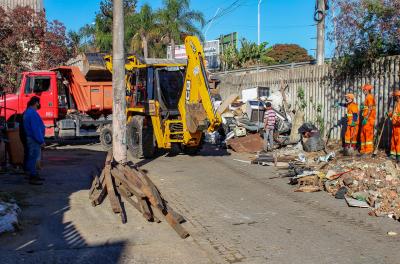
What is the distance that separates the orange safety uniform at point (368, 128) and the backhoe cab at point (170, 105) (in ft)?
12.6

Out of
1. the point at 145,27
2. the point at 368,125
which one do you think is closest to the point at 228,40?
the point at 145,27

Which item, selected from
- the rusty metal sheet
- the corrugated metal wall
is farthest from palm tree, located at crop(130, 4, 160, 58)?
the rusty metal sheet

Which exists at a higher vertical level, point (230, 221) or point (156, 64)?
point (156, 64)

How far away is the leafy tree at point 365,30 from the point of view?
44.0ft

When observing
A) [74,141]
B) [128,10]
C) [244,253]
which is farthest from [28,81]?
[128,10]

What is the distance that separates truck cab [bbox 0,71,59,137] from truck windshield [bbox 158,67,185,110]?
199 inches

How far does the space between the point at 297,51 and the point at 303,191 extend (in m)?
53.9

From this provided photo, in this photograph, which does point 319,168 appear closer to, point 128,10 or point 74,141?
point 74,141

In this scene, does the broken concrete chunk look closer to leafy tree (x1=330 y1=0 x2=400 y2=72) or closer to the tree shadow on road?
the tree shadow on road

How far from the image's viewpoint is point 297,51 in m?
61.5

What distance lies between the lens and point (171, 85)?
14094 millimetres

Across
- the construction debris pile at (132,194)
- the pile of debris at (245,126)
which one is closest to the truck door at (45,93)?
the pile of debris at (245,126)

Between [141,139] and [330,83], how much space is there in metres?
6.53

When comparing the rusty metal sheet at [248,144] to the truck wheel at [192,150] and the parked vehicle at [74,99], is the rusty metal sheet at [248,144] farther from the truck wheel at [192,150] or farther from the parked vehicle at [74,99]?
the parked vehicle at [74,99]
